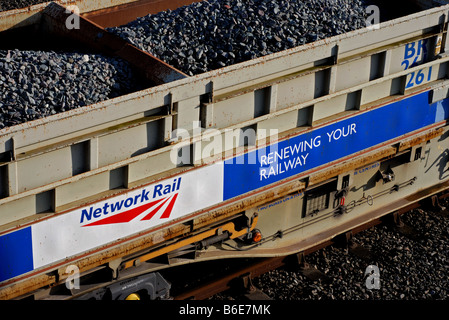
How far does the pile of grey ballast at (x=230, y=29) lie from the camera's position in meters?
6.18

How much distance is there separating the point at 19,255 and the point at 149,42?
95.0 inches

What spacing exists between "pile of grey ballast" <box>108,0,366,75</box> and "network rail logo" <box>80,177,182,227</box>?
1223 millimetres

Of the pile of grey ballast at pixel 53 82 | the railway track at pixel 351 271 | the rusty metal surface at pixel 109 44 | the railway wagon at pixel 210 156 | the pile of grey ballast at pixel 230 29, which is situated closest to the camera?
the railway wagon at pixel 210 156

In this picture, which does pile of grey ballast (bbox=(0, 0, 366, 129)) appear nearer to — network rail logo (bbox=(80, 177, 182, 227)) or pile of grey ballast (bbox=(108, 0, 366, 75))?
pile of grey ballast (bbox=(108, 0, 366, 75))

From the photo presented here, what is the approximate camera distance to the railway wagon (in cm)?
485

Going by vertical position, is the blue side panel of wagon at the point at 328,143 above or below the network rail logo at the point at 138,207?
above

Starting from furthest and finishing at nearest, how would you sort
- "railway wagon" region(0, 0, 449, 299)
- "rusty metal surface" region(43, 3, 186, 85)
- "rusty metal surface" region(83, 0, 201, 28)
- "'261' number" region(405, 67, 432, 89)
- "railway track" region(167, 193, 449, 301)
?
"rusty metal surface" region(83, 0, 201, 28) → "'261' number" region(405, 67, 432, 89) → "railway track" region(167, 193, 449, 301) → "rusty metal surface" region(43, 3, 186, 85) → "railway wagon" region(0, 0, 449, 299)

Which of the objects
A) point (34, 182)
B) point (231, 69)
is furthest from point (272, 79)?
point (34, 182)

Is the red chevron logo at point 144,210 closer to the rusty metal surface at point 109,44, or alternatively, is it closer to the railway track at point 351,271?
the rusty metal surface at point 109,44

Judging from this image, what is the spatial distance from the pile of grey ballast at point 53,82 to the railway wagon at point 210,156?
282 millimetres

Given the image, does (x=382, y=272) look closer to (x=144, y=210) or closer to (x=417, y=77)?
(x=417, y=77)

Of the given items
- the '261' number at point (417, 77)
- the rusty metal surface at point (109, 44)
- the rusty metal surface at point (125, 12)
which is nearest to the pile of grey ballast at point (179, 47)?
the rusty metal surface at point (109, 44)

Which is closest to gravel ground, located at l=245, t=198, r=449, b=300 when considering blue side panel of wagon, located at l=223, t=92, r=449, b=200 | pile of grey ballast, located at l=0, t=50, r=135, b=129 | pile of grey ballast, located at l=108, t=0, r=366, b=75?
blue side panel of wagon, located at l=223, t=92, r=449, b=200
